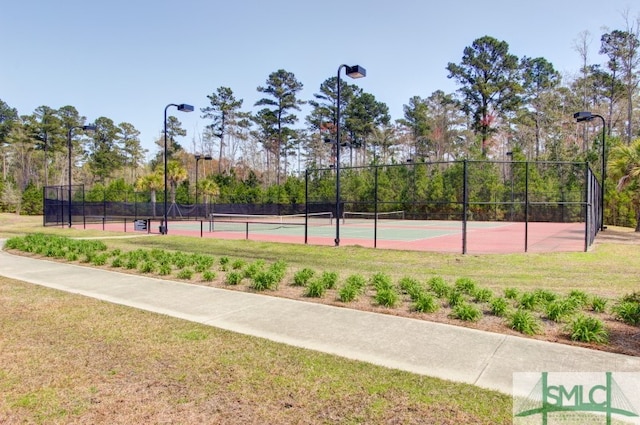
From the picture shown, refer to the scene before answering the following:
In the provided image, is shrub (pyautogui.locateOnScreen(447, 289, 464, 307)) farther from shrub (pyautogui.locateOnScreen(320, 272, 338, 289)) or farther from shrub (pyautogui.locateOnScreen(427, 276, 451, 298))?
shrub (pyautogui.locateOnScreen(320, 272, 338, 289))

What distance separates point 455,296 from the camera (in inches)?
235

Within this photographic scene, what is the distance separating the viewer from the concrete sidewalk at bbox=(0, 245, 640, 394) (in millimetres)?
3811

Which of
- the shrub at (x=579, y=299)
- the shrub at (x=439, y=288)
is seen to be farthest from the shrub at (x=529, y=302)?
the shrub at (x=439, y=288)

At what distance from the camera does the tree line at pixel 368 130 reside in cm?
4019

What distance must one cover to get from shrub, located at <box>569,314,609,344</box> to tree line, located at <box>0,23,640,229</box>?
82.7 feet

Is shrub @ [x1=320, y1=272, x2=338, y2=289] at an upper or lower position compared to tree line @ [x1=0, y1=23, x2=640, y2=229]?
lower

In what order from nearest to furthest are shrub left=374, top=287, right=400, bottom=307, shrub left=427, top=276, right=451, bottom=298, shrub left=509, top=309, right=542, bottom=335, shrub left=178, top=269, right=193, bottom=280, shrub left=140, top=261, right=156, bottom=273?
shrub left=509, top=309, right=542, bottom=335
shrub left=374, top=287, right=400, bottom=307
shrub left=427, top=276, right=451, bottom=298
shrub left=178, top=269, right=193, bottom=280
shrub left=140, top=261, right=156, bottom=273

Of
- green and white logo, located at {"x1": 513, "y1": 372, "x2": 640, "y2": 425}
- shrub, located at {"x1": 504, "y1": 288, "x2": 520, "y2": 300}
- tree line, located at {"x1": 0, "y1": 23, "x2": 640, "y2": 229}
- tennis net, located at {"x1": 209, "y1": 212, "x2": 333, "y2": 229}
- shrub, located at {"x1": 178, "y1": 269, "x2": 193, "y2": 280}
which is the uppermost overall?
→ tree line, located at {"x1": 0, "y1": 23, "x2": 640, "y2": 229}

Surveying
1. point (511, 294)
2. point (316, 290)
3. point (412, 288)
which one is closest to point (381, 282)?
point (412, 288)

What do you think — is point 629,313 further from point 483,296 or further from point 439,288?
point 439,288

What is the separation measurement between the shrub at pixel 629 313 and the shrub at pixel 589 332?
699 mm

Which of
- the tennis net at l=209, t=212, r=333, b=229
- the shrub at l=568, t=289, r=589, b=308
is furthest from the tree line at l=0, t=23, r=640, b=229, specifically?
the shrub at l=568, t=289, r=589, b=308

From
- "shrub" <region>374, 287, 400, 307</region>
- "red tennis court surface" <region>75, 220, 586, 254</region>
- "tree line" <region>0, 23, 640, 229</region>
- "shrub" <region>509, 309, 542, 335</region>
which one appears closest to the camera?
"shrub" <region>509, 309, 542, 335</region>

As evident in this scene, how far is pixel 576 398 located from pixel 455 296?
9.05ft
